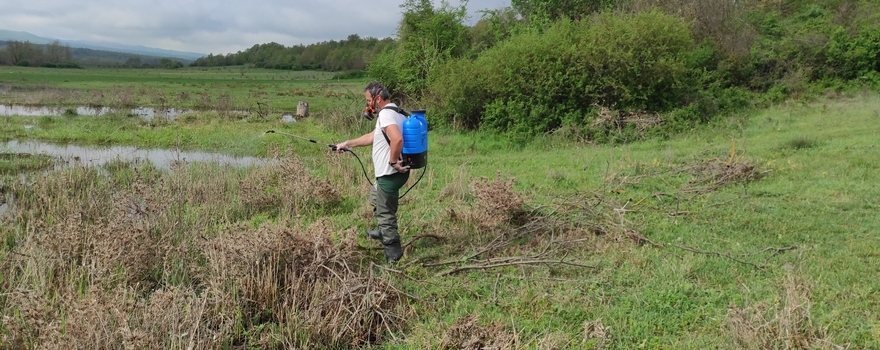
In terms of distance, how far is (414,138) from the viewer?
17.7 ft

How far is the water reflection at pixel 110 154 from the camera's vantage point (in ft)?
41.5

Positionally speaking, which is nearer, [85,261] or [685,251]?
[85,261]

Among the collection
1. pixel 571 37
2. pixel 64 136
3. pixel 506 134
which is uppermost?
pixel 571 37

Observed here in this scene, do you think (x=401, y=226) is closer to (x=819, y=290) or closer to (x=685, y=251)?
(x=685, y=251)

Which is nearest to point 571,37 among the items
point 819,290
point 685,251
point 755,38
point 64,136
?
point 755,38

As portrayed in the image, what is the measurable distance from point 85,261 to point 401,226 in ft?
11.1

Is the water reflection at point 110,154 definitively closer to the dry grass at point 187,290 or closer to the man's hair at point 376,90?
the dry grass at point 187,290

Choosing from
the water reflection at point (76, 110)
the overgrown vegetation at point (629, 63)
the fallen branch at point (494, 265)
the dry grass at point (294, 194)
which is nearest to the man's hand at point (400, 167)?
the fallen branch at point (494, 265)

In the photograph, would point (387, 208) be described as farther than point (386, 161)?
Yes

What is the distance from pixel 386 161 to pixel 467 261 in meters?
1.31

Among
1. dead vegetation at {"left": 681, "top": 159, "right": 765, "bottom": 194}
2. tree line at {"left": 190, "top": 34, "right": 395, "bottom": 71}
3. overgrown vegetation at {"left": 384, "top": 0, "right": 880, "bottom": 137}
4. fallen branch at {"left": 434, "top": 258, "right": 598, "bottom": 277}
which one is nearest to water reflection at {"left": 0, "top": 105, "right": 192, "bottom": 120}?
overgrown vegetation at {"left": 384, "top": 0, "right": 880, "bottom": 137}

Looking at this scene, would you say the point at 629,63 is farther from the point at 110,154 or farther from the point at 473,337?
the point at 110,154

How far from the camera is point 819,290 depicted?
4668mm

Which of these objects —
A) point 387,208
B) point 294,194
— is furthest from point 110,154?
point 387,208
